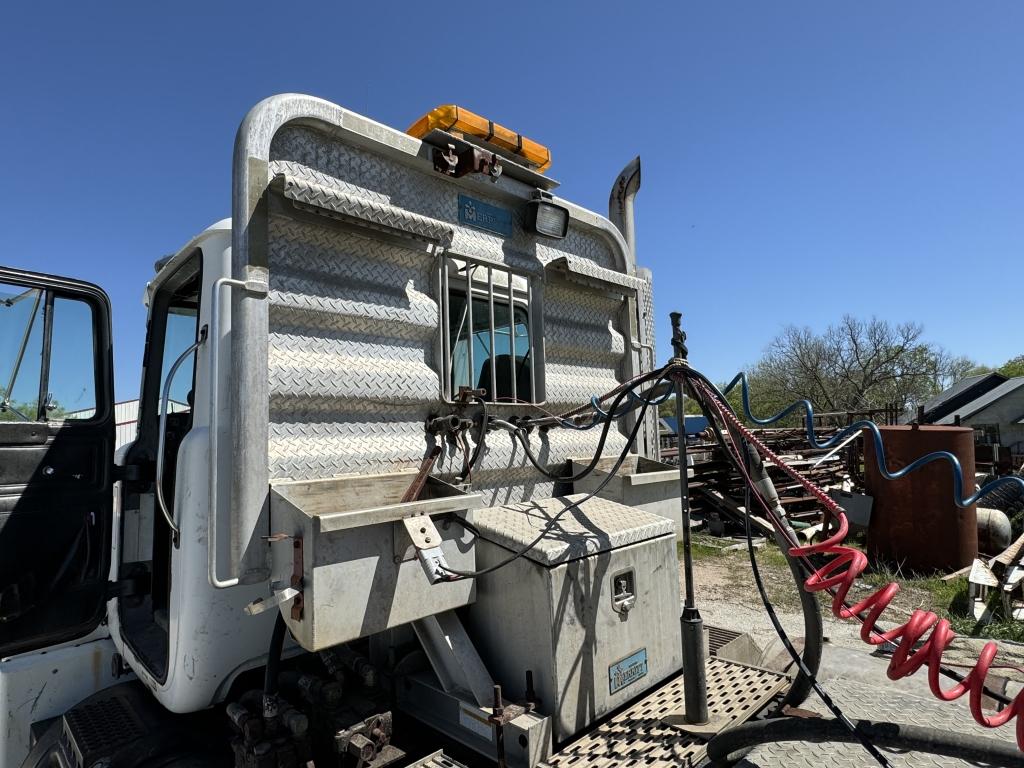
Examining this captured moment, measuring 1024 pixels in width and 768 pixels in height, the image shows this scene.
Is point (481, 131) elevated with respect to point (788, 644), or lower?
elevated

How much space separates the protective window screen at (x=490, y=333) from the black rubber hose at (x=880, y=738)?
6.17 feet

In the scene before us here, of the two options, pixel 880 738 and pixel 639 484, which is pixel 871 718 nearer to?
pixel 880 738

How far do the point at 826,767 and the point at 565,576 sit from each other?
1.26 m

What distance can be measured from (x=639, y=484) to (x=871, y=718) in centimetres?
148

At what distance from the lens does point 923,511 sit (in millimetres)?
A: 6945

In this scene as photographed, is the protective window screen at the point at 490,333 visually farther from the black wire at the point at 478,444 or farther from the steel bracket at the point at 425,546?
the steel bracket at the point at 425,546

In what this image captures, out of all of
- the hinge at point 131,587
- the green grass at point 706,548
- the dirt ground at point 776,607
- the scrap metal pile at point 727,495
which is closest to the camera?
the hinge at point 131,587

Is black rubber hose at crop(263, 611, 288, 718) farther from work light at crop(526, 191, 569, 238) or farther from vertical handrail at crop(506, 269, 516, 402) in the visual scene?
work light at crop(526, 191, 569, 238)

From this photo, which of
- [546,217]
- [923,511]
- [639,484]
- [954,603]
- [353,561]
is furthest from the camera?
[923,511]

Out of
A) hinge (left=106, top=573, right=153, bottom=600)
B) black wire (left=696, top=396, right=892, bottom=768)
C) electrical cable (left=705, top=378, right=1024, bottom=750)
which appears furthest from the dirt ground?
hinge (left=106, top=573, right=153, bottom=600)

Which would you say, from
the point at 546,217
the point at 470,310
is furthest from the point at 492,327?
the point at 546,217

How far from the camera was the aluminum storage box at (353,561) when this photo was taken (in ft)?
6.79

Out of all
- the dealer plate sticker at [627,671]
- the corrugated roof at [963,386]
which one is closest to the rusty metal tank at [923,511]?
the dealer plate sticker at [627,671]

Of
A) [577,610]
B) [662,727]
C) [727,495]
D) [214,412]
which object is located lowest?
[727,495]
